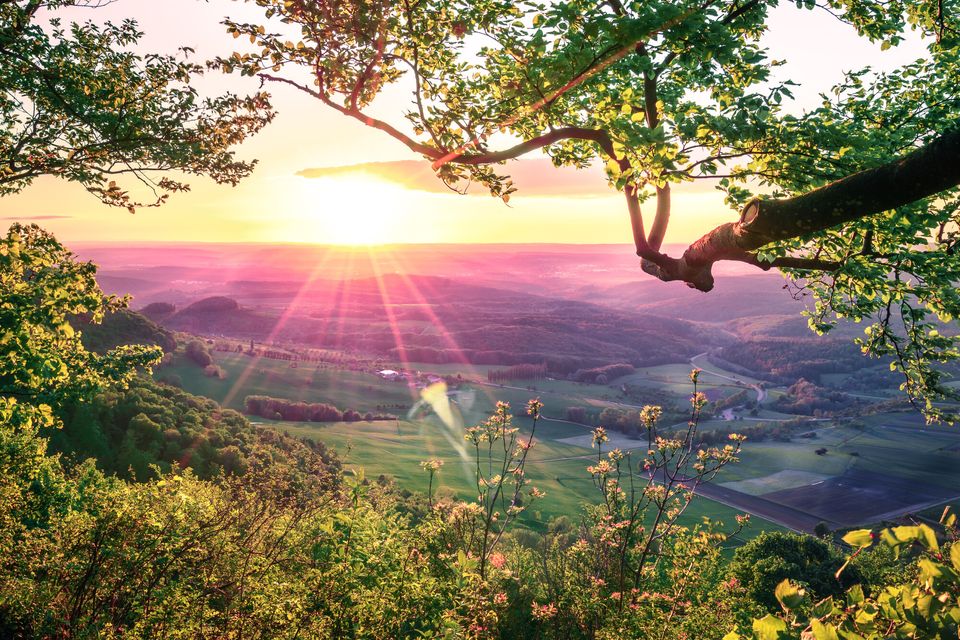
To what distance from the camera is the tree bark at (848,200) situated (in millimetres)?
4121

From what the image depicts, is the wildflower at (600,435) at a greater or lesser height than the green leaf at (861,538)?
lesser

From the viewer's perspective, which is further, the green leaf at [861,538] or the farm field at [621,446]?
the farm field at [621,446]

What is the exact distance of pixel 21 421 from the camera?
12648mm

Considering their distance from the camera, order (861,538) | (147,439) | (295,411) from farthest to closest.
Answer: (295,411)
(147,439)
(861,538)

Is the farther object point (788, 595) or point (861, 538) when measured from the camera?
point (861, 538)

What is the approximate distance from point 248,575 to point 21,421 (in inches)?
319

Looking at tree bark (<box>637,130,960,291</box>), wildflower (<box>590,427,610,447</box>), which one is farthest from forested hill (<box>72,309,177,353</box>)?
tree bark (<box>637,130,960,291</box>)

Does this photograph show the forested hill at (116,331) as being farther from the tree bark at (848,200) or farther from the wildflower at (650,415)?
the tree bark at (848,200)

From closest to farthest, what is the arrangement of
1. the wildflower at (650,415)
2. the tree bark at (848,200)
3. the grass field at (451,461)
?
the tree bark at (848,200) → the wildflower at (650,415) → the grass field at (451,461)

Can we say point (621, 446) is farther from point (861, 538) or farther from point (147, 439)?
point (861, 538)

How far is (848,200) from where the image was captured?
4.77 m

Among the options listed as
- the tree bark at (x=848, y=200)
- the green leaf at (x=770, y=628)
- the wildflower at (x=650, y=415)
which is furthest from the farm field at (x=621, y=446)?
the green leaf at (x=770, y=628)

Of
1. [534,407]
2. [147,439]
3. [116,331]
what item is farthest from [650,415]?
[116,331]

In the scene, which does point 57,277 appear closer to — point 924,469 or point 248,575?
point 248,575
